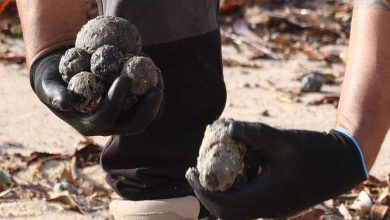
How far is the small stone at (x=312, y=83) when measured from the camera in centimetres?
362

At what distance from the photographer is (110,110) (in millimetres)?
1789

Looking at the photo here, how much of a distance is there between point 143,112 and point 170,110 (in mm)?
483

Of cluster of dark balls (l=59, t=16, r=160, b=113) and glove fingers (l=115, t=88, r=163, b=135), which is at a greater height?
cluster of dark balls (l=59, t=16, r=160, b=113)

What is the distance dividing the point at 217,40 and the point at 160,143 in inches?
12.4

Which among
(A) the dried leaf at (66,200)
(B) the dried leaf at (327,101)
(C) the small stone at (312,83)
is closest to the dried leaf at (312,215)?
(A) the dried leaf at (66,200)

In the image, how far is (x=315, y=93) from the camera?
3.63 m

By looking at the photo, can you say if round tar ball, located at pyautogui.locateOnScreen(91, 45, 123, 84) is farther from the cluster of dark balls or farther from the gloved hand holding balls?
the gloved hand holding balls

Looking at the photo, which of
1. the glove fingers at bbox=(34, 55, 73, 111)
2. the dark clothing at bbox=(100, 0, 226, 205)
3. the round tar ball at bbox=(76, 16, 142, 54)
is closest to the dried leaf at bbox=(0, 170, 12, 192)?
the dark clothing at bbox=(100, 0, 226, 205)

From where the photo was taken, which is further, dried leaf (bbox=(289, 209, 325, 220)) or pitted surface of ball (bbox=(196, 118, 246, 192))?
dried leaf (bbox=(289, 209, 325, 220))

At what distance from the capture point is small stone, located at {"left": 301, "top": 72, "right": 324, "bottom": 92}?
362 centimetres

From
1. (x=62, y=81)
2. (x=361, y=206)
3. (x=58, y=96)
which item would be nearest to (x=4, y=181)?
(x=62, y=81)

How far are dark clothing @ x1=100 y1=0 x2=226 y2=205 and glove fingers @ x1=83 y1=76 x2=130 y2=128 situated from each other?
47cm

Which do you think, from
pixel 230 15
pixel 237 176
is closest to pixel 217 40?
pixel 237 176

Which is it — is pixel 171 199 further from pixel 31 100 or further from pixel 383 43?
pixel 31 100
